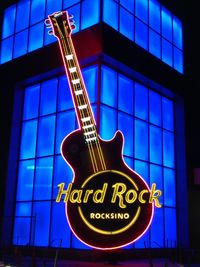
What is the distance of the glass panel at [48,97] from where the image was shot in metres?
22.7

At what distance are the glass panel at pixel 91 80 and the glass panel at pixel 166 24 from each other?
23.7ft

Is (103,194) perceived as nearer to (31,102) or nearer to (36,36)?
(31,102)

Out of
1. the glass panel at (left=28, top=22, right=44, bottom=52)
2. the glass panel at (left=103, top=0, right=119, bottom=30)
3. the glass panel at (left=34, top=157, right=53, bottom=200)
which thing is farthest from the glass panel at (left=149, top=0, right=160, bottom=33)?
the glass panel at (left=34, top=157, right=53, bottom=200)

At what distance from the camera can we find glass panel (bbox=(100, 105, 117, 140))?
20.2 metres

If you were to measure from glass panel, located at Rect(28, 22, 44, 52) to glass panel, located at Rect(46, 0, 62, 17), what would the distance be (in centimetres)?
89

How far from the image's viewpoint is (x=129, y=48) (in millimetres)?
21969

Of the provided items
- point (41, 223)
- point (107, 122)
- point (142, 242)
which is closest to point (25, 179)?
point (41, 223)

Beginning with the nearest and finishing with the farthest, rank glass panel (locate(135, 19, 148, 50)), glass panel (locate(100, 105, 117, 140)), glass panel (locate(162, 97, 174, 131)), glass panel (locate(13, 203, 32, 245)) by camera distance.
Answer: glass panel (locate(100, 105, 117, 140)) → glass panel (locate(13, 203, 32, 245)) → glass panel (locate(135, 19, 148, 50)) → glass panel (locate(162, 97, 174, 131))

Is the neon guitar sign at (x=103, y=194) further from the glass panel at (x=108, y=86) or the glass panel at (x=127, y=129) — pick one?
the glass panel at (x=127, y=129)

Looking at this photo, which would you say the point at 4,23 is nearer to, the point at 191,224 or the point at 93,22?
the point at 93,22

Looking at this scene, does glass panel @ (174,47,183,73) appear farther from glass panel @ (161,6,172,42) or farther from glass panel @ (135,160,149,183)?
glass panel @ (135,160,149,183)

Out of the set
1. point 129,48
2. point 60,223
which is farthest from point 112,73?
point 60,223

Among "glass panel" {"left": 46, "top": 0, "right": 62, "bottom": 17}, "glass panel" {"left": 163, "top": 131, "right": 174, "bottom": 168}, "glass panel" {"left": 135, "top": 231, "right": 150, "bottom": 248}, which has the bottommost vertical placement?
"glass panel" {"left": 135, "top": 231, "right": 150, "bottom": 248}

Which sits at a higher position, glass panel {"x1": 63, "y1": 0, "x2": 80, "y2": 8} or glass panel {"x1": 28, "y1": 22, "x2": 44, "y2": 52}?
glass panel {"x1": 63, "y1": 0, "x2": 80, "y2": 8}
